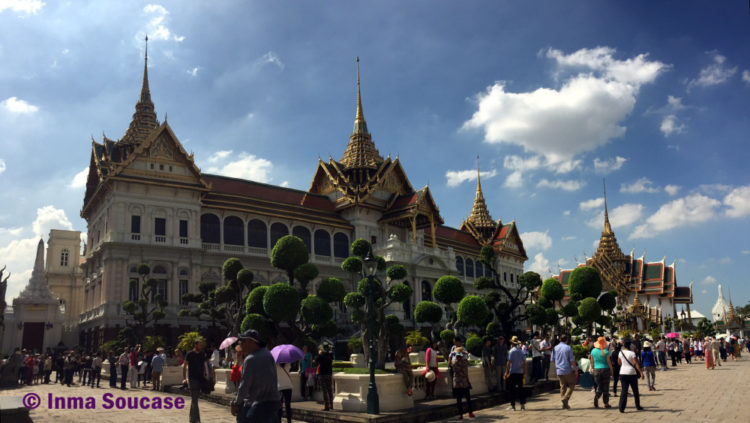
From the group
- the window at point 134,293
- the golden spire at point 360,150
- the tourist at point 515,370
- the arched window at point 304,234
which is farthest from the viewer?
the golden spire at point 360,150

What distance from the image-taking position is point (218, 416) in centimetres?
1446

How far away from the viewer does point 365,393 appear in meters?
13.8

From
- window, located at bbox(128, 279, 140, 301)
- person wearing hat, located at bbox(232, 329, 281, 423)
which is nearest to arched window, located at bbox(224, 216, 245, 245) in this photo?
window, located at bbox(128, 279, 140, 301)

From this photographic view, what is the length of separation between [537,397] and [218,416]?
891cm

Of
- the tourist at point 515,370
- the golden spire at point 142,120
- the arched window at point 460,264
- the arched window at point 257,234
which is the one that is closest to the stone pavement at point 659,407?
the tourist at point 515,370

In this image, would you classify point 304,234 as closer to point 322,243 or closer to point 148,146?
point 322,243

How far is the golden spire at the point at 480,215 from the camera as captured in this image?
73750 mm

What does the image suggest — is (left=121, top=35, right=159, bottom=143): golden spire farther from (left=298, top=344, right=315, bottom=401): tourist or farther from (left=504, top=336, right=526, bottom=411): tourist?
(left=504, top=336, right=526, bottom=411): tourist

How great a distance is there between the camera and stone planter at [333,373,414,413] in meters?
13.8

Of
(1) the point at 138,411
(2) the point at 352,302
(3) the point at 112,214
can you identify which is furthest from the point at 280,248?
(3) the point at 112,214

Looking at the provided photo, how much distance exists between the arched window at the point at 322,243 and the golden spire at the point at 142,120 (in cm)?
1508

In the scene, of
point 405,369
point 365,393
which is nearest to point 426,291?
point 405,369

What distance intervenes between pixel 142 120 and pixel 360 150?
62.7ft

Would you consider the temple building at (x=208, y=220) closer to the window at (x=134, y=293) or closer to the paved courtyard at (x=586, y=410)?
the window at (x=134, y=293)
